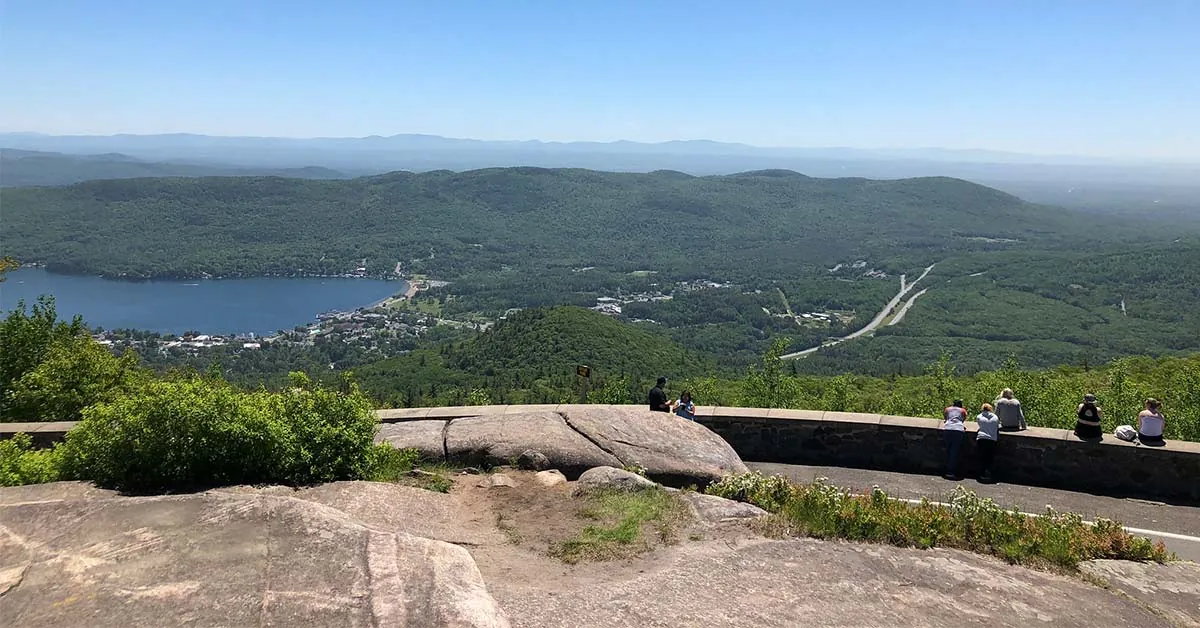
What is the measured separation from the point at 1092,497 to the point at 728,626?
656cm

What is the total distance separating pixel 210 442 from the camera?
615cm

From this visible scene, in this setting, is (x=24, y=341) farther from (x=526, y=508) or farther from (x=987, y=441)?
(x=987, y=441)

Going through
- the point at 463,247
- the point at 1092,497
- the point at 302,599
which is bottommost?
the point at 463,247

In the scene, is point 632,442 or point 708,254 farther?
point 708,254

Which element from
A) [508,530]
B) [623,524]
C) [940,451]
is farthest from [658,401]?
[508,530]

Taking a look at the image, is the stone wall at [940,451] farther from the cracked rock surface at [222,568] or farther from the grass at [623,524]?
the cracked rock surface at [222,568]

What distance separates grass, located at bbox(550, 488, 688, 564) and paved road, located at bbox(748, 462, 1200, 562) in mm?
3391

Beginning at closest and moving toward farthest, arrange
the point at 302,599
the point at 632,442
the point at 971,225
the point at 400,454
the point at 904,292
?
the point at 302,599
the point at 400,454
the point at 632,442
the point at 904,292
the point at 971,225

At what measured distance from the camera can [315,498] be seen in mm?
6059

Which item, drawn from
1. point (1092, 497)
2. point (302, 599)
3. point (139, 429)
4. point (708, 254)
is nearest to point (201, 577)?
point (302, 599)

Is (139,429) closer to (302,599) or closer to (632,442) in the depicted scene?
(302,599)

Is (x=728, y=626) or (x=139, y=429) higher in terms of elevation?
(x=139, y=429)

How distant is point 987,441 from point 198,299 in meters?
142

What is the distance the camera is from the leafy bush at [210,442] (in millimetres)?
5992
